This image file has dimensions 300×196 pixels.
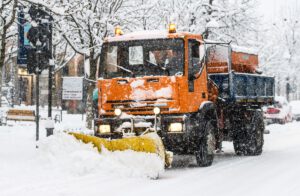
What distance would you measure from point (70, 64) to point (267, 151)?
37067 mm

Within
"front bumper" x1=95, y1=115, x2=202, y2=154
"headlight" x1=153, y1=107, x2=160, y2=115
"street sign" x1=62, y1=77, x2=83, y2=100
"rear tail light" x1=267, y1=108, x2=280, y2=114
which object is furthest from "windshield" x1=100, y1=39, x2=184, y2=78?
"rear tail light" x1=267, y1=108, x2=280, y2=114

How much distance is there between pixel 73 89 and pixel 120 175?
15188 millimetres

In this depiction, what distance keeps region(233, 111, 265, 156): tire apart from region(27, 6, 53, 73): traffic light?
5.37 m

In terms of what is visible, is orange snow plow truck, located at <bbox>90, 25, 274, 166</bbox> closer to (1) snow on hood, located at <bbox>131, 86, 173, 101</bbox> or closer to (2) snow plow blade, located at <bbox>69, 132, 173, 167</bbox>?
(1) snow on hood, located at <bbox>131, 86, 173, 101</bbox>

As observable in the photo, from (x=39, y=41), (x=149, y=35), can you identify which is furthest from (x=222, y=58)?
(x=39, y=41)

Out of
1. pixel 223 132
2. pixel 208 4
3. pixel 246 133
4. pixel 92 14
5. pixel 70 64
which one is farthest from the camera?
pixel 70 64

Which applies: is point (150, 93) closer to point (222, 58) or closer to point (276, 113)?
point (222, 58)

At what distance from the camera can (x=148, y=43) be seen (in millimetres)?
12242

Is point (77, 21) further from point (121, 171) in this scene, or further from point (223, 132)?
point (121, 171)

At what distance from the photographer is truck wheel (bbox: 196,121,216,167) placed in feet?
41.4

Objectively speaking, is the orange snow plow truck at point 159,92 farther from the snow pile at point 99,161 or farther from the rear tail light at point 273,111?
the rear tail light at point 273,111

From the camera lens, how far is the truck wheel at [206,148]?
12.6 m

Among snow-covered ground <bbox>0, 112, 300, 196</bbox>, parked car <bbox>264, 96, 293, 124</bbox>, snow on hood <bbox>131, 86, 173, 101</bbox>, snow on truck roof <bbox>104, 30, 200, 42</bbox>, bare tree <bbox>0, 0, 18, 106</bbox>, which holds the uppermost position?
bare tree <bbox>0, 0, 18, 106</bbox>

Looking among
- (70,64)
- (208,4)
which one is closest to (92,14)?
(208,4)
